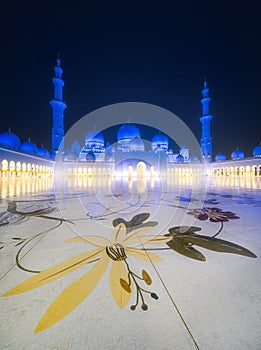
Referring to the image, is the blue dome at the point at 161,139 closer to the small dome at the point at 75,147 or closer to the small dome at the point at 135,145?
the small dome at the point at 135,145

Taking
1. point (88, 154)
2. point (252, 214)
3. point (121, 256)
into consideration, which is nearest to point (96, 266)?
point (121, 256)

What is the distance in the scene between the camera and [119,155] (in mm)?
27922

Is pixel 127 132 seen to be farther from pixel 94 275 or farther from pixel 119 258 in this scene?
pixel 94 275

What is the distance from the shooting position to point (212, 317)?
2.71ft

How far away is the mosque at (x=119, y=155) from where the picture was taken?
88.1 feet

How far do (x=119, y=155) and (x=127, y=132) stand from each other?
4.49m

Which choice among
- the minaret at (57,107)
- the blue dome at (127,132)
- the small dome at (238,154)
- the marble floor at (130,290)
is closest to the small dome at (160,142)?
the blue dome at (127,132)

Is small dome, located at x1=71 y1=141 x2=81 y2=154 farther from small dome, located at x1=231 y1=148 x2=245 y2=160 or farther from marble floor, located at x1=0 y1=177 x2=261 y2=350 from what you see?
marble floor, located at x1=0 y1=177 x2=261 y2=350

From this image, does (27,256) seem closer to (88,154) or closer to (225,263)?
(225,263)

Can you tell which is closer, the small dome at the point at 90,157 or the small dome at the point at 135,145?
the small dome at the point at 135,145

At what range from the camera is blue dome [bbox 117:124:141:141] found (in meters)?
29.6

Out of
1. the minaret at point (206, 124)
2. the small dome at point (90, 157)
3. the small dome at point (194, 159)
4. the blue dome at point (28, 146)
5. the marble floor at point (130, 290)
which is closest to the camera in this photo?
the marble floor at point (130, 290)

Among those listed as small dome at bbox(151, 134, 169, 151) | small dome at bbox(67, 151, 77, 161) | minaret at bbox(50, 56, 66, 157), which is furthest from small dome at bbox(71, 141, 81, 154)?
small dome at bbox(151, 134, 169, 151)

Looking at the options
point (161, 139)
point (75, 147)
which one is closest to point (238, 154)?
point (161, 139)
